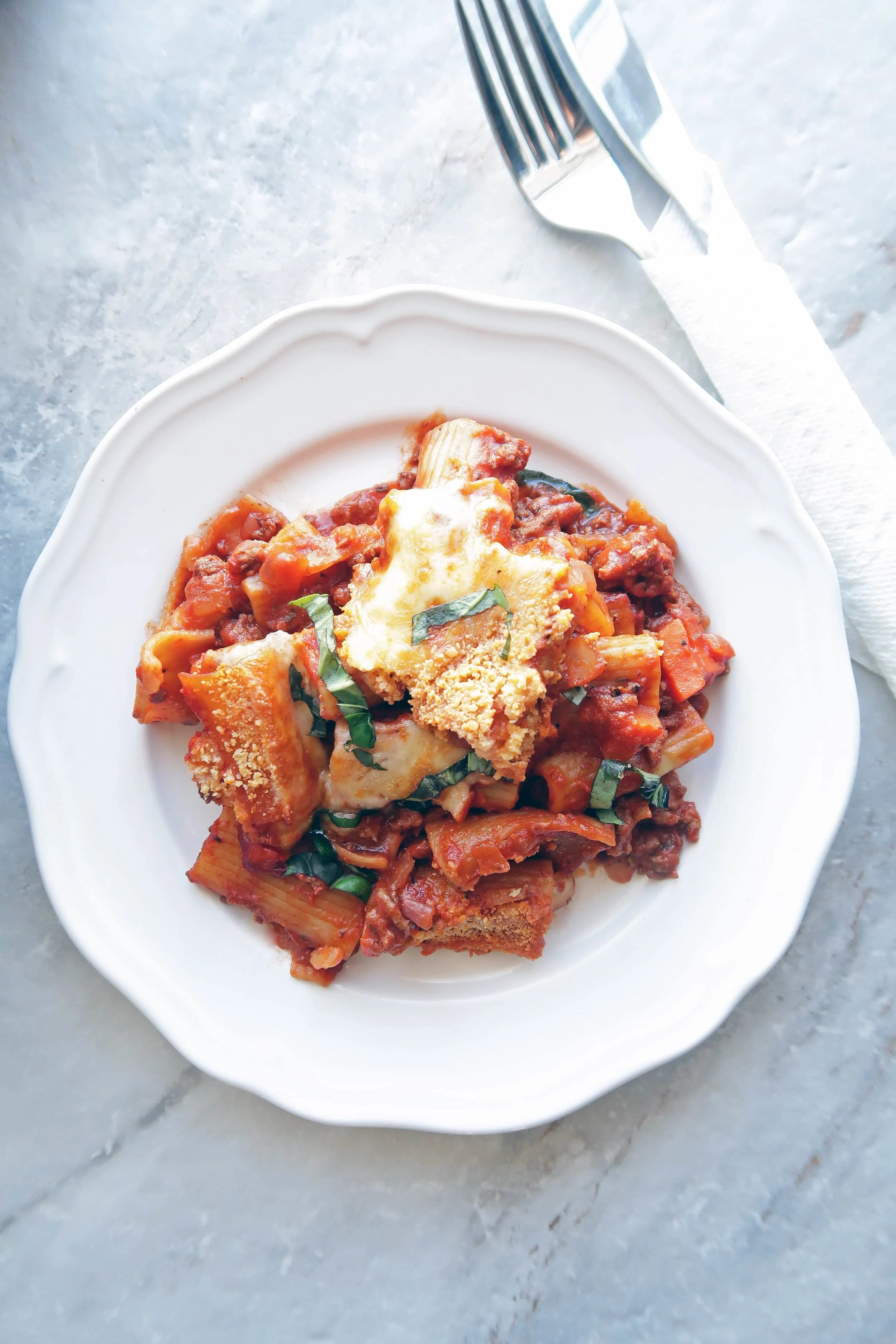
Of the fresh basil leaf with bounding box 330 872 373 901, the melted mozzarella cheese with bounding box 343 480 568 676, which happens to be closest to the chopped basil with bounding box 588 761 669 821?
the melted mozzarella cheese with bounding box 343 480 568 676

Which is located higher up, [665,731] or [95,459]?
[95,459]

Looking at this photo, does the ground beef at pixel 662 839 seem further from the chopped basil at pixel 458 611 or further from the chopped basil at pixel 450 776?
the chopped basil at pixel 458 611

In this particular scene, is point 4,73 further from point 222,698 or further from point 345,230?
point 222,698

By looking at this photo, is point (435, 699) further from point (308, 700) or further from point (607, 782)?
point (607, 782)

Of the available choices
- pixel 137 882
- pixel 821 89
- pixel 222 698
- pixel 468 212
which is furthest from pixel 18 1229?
pixel 821 89

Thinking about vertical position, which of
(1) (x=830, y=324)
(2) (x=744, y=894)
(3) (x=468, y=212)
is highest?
(3) (x=468, y=212)

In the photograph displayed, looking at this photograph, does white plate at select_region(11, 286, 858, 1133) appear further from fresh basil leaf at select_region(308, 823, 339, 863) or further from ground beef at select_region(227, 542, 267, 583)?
fresh basil leaf at select_region(308, 823, 339, 863)
